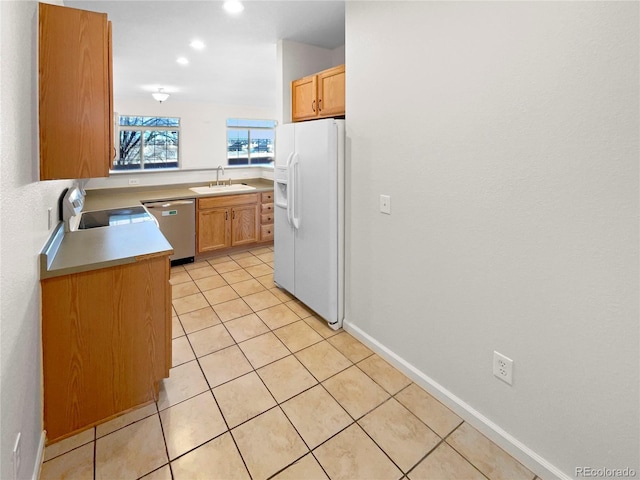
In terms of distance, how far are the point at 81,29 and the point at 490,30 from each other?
6.15 ft

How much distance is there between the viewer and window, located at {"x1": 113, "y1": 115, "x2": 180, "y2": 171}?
515cm

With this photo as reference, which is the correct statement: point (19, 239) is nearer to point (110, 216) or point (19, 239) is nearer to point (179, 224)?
point (110, 216)

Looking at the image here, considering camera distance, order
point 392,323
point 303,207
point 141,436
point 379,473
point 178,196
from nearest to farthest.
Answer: point 379,473 → point 141,436 → point 392,323 → point 303,207 → point 178,196

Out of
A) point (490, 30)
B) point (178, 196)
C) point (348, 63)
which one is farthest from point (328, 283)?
point (178, 196)

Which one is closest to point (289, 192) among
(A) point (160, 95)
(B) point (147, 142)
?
(A) point (160, 95)

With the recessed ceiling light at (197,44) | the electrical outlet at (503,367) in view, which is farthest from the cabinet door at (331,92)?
the electrical outlet at (503,367)

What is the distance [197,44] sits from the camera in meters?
3.19

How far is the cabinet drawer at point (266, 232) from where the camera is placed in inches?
200

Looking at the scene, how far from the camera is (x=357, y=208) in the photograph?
2.52 m

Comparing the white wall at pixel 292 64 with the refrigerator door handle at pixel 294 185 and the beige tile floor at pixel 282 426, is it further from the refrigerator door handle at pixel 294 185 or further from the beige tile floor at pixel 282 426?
the beige tile floor at pixel 282 426

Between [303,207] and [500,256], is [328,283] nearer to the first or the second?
[303,207]

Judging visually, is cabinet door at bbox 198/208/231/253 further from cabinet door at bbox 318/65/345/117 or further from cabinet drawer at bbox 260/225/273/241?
cabinet door at bbox 318/65/345/117

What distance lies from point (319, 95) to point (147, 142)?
11.6ft

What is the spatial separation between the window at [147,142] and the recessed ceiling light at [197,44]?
2.33 meters
